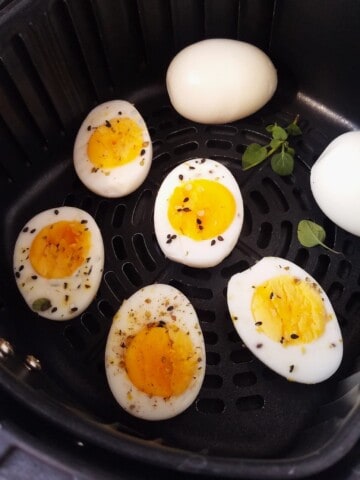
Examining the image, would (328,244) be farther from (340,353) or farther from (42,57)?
(42,57)

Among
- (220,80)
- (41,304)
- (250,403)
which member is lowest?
(250,403)

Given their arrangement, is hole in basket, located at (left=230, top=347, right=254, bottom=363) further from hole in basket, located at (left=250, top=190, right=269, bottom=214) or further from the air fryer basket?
hole in basket, located at (left=250, top=190, right=269, bottom=214)

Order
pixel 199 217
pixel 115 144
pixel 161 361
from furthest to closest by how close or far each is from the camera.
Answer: pixel 115 144 → pixel 199 217 → pixel 161 361

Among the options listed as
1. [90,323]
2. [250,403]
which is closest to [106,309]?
[90,323]

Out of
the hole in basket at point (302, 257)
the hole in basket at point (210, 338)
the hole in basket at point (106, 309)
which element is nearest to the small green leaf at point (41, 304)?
the hole in basket at point (106, 309)

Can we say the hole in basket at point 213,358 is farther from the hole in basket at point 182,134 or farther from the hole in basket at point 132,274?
the hole in basket at point 182,134

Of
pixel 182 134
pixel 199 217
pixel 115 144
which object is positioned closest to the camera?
pixel 199 217

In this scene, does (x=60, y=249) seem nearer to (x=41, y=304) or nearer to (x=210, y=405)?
(x=41, y=304)
